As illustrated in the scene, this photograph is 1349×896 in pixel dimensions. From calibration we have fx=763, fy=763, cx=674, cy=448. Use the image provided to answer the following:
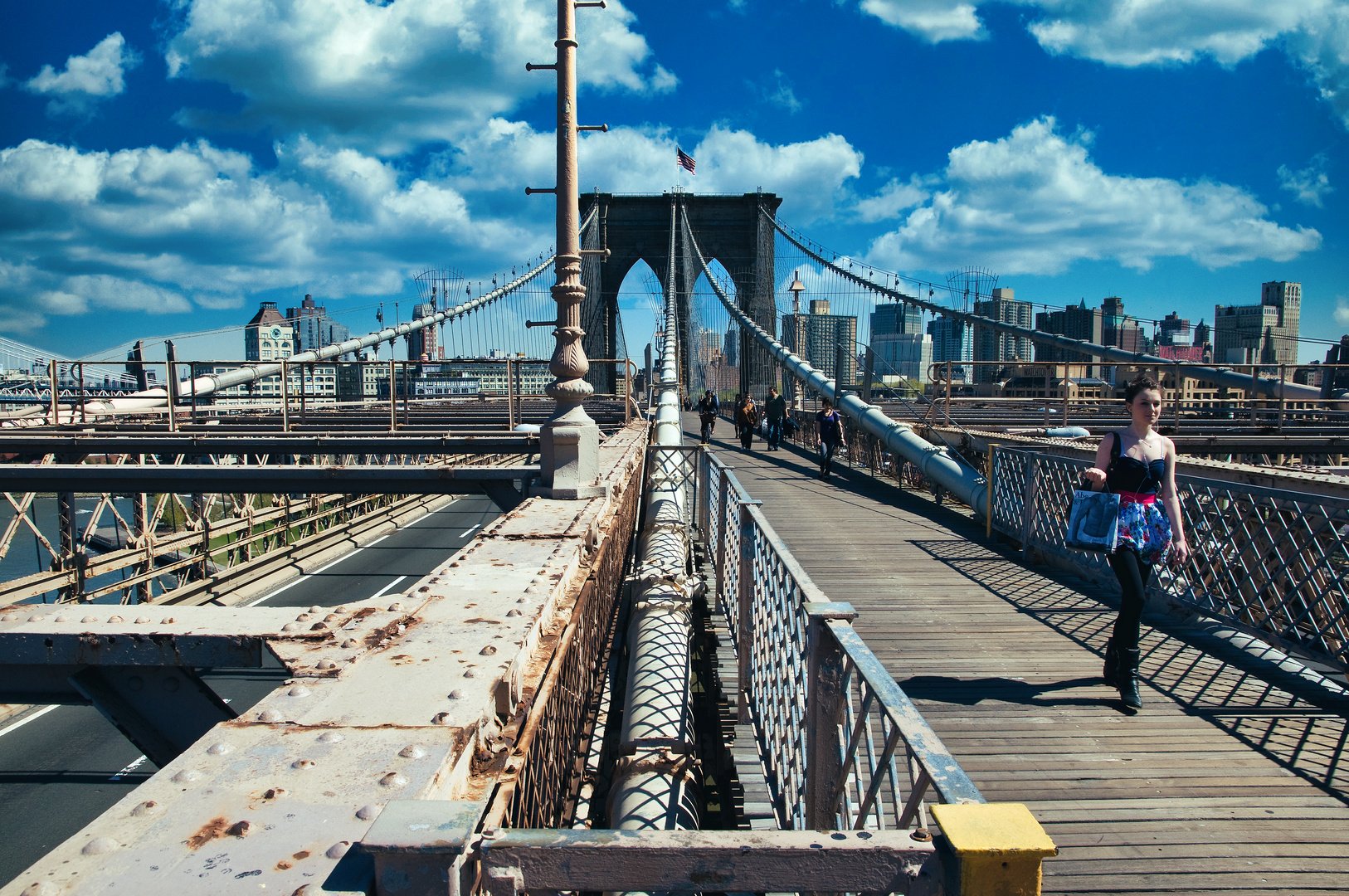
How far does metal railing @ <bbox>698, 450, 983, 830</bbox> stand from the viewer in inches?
64.2

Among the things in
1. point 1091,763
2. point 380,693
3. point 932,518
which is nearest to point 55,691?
point 380,693

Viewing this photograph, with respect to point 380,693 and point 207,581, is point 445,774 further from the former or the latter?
point 207,581

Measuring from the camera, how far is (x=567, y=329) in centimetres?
502

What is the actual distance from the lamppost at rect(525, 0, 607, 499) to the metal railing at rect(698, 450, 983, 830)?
3.93 ft

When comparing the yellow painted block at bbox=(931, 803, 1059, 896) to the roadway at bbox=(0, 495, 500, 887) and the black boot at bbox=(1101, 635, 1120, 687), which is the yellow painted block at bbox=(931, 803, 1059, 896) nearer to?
the black boot at bbox=(1101, 635, 1120, 687)

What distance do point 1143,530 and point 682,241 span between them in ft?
158

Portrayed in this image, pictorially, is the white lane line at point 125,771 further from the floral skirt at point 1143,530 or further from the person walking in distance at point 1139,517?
the floral skirt at point 1143,530

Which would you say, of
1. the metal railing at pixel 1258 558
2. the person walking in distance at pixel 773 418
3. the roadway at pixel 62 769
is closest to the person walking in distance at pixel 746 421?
the person walking in distance at pixel 773 418

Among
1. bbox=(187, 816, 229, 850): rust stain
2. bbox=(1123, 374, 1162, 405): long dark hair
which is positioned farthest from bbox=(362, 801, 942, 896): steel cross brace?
bbox=(1123, 374, 1162, 405): long dark hair

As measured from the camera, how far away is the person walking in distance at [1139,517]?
377 centimetres

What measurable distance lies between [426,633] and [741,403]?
16743mm

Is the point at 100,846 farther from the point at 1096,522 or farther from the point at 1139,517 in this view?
the point at 1139,517

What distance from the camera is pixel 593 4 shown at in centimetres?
523

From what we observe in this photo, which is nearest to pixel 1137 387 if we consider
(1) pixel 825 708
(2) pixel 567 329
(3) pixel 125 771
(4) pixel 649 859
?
(1) pixel 825 708
